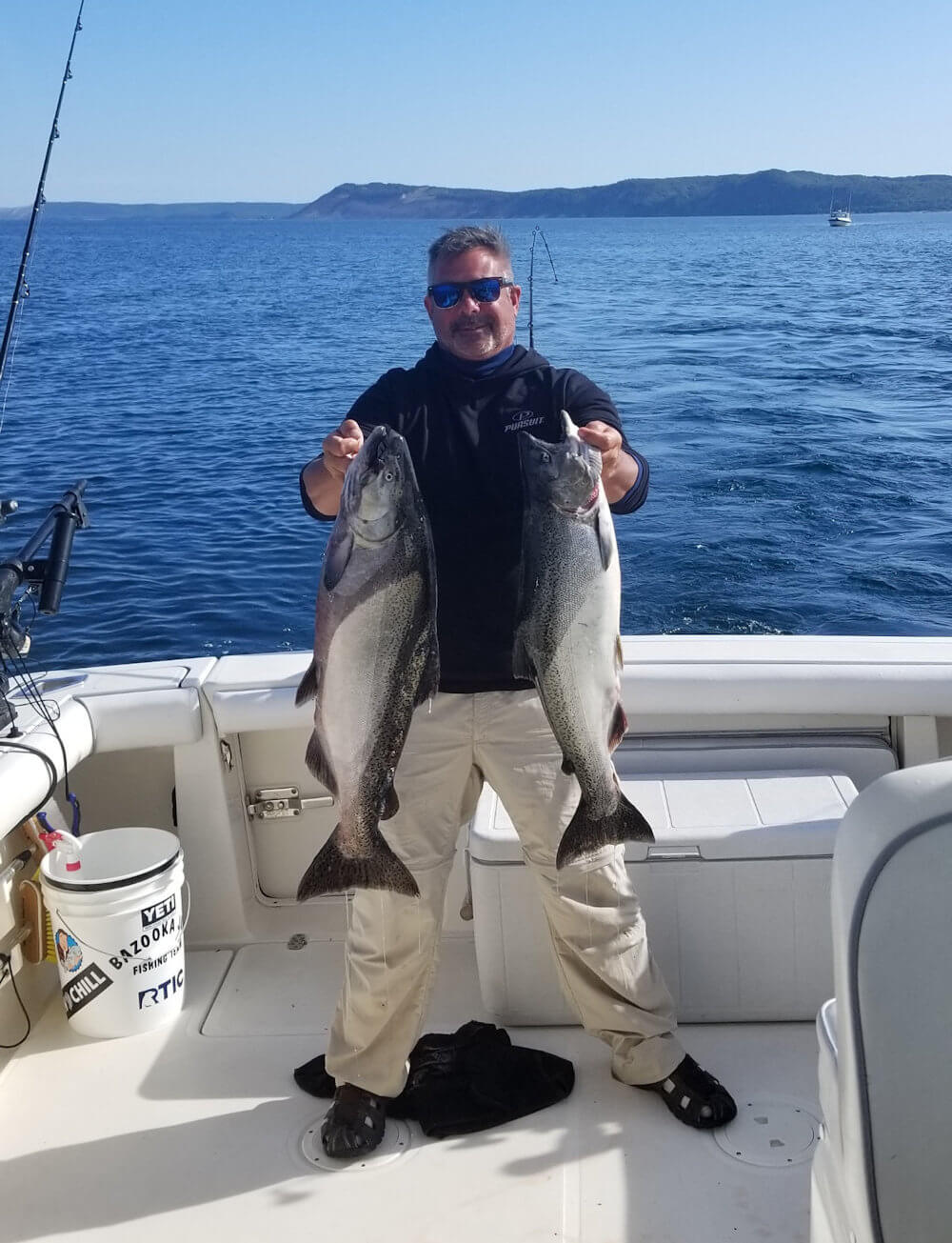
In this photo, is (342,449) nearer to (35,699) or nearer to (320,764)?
(320,764)

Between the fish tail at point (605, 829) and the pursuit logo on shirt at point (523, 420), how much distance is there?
92 cm

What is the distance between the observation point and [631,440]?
15.4 meters

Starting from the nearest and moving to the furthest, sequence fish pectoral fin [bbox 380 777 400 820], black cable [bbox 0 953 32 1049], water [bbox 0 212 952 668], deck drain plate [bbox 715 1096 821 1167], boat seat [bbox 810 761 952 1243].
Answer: boat seat [bbox 810 761 952 1243] < fish pectoral fin [bbox 380 777 400 820] < deck drain plate [bbox 715 1096 821 1167] < black cable [bbox 0 953 32 1049] < water [bbox 0 212 952 668]

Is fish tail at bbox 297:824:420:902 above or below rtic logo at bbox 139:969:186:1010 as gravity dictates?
above

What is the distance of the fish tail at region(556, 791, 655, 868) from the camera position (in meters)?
2.88

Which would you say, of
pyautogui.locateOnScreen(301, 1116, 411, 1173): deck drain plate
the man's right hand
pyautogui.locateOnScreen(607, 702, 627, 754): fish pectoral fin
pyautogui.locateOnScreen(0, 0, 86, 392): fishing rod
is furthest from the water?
the man's right hand

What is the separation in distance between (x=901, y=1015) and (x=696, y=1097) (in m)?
1.66

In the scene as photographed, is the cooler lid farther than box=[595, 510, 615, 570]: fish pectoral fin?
Yes

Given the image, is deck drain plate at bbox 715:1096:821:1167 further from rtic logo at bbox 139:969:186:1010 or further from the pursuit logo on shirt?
the pursuit logo on shirt

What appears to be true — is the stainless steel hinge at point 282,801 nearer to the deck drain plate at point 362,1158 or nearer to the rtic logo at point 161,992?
the rtic logo at point 161,992

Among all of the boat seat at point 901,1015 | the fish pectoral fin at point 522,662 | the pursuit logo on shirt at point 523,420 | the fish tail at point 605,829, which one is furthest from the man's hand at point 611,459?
the boat seat at point 901,1015

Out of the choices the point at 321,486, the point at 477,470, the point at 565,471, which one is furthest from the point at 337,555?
the point at 477,470

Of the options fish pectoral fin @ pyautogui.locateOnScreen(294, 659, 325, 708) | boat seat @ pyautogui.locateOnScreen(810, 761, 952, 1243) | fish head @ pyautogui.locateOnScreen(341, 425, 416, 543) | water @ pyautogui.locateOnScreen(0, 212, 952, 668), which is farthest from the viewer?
water @ pyautogui.locateOnScreen(0, 212, 952, 668)

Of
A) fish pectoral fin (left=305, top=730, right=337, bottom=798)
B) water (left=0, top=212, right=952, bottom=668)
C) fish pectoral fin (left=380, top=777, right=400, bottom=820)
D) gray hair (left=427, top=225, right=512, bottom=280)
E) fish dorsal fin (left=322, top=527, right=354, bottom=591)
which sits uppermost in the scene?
gray hair (left=427, top=225, right=512, bottom=280)
